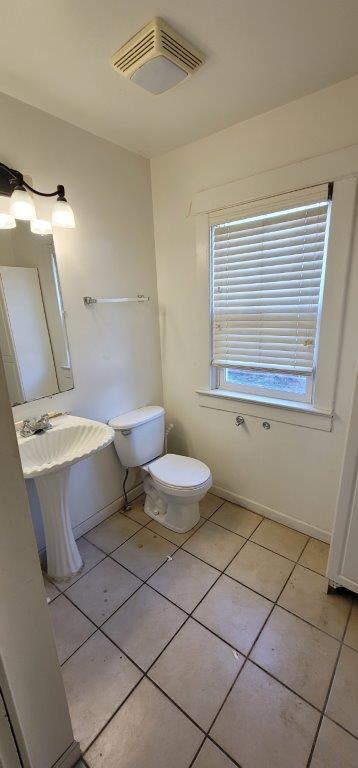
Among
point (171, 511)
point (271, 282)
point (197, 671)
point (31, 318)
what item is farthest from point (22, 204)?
point (197, 671)

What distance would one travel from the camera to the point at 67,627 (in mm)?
1361

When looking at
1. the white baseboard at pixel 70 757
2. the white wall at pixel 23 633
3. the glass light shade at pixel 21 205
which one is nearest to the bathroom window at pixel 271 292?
the glass light shade at pixel 21 205

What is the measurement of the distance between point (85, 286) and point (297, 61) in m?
1.32

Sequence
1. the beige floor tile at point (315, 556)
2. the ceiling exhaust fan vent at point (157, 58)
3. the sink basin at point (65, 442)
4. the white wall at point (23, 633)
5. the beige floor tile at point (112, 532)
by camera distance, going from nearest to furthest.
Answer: the white wall at point (23, 633), the ceiling exhaust fan vent at point (157, 58), the sink basin at point (65, 442), the beige floor tile at point (315, 556), the beige floor tile at point (112, 532)

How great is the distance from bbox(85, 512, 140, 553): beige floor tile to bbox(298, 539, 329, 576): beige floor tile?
3.28ft

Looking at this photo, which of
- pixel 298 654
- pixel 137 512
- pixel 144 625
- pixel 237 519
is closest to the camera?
pixel 298 654

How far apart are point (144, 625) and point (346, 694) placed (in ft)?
2.63

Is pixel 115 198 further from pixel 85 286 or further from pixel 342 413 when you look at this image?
pixel 342 413

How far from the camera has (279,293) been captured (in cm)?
162

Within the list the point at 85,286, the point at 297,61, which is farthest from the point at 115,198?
the point at 297,61

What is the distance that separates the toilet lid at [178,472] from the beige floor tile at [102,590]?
517mm

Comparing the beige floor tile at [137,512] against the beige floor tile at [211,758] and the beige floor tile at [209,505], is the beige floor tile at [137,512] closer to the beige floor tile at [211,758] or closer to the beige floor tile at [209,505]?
the beige floor tile at [209,505]

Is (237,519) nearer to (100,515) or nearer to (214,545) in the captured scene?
(214,545)

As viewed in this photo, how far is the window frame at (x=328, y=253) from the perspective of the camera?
134cm
